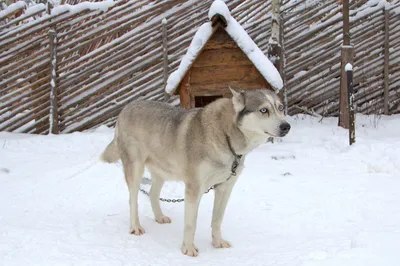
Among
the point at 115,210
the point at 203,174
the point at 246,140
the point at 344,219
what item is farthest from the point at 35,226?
the point at 344,219

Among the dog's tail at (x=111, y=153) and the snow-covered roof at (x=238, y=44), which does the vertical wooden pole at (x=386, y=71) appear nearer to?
the snow-covered roof at (x=238, y=44)

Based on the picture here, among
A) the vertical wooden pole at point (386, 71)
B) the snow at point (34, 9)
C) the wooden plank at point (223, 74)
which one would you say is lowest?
the vertical wooden pole at point (386, 71)

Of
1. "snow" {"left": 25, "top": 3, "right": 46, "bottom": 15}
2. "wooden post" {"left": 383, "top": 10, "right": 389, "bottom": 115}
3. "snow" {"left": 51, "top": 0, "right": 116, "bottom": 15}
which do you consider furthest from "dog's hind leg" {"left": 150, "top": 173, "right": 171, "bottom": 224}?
"wooden post" {"left": 383, "top": 10, "right": 389, "bottom": 115}

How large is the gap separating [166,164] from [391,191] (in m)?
Result: 2.49

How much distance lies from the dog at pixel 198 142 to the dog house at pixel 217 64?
2.35 m

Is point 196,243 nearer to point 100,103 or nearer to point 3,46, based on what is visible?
point 100,103

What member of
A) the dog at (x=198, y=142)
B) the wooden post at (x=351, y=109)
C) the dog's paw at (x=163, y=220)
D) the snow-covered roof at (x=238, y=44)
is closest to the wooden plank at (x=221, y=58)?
the snow-covered roof at (x=238, y=44)

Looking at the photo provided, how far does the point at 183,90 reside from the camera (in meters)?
6.67

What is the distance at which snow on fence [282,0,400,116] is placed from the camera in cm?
927

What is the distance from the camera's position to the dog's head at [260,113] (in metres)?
3.23

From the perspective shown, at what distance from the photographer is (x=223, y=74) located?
671 centimetres

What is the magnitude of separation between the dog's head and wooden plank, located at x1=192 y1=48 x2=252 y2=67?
331 centimetres

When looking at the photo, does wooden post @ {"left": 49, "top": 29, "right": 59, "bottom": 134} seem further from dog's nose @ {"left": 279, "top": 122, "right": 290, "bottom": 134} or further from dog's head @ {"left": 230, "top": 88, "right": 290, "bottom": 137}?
dog's nose @ {"left": 279, "top": 122, "right": 290, "bottom": 134}

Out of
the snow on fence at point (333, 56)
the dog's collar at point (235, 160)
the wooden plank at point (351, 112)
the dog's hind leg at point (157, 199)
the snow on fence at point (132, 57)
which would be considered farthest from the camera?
the snow on fence at point (333, 56)
